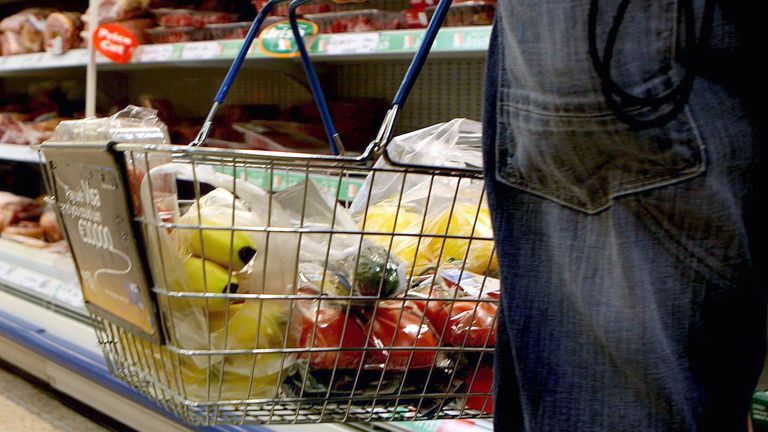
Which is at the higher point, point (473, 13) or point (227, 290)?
point (473, 13)

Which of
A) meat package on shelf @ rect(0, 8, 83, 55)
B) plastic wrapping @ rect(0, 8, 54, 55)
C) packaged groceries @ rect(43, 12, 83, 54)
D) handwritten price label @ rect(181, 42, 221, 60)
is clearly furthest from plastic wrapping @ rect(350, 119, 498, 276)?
plastic wrapping @ rect(0, 8, 54, 55)

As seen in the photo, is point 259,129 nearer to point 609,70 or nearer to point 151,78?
point 151,78

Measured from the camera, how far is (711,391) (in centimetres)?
49

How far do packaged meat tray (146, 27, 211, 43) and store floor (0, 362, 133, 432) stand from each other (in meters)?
1.14

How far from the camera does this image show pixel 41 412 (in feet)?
6.95

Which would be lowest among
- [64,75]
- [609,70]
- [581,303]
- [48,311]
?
[48,311]

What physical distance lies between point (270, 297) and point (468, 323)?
0.20 m

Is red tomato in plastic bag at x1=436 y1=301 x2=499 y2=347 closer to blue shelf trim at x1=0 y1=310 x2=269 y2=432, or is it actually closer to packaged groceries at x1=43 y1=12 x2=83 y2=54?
blue shelf trim at x1=0 y1=310 x2=269 y2=432

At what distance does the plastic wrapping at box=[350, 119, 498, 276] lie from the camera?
0.79 m

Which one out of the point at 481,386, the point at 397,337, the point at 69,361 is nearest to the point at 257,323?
the point at 397,337

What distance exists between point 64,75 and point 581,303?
140 inches

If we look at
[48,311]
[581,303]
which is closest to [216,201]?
[581,303]

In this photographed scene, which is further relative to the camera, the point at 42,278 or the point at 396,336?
the point at 42,278

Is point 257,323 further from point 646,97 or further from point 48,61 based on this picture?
point 48,61
